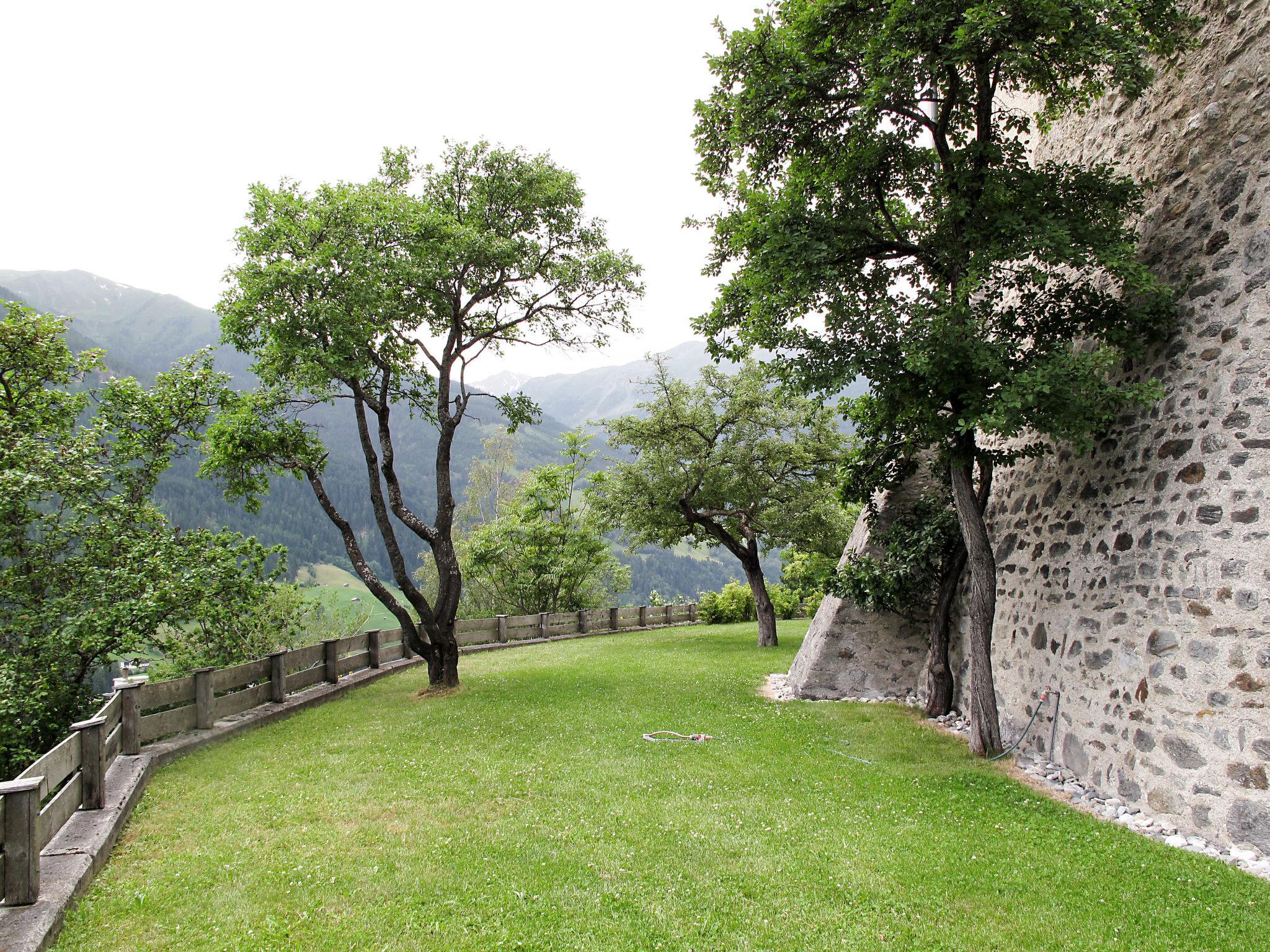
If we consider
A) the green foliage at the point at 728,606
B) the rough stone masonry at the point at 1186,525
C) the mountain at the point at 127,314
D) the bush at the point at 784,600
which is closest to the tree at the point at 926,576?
the rough stone masonry at the point at 1186,525

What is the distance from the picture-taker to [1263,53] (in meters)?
5.83

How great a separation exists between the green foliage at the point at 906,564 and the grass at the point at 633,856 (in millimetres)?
1807

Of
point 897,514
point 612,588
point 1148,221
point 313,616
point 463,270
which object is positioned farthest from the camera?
point 612,588

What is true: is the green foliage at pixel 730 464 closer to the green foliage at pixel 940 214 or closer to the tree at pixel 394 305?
the tree at pixel 394 305

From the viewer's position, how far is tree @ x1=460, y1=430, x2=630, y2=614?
70.7 ft

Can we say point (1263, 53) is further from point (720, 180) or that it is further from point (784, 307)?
point (720, 180)

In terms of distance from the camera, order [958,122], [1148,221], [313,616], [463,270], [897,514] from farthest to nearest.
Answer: [313,616] → [463,270] → [897,514] → [958,122] → [1148,221]

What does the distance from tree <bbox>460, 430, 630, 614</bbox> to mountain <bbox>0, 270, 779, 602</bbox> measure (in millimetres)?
6955

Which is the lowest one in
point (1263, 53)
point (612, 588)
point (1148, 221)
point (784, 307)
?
point (612, 588)

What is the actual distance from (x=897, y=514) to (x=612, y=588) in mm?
17728

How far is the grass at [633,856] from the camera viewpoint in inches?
150

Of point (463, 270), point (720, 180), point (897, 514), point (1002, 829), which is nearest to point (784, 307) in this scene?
point (720, 180)

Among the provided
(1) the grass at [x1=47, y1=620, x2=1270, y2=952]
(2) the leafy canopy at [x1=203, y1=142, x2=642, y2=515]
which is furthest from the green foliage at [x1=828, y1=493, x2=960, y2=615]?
(2) the leafy canopy at [x1=203, y1=142, x2=642, y2=515]

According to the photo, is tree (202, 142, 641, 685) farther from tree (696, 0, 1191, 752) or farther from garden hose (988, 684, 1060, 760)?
garden hose (988, 684, 1060, 760)
